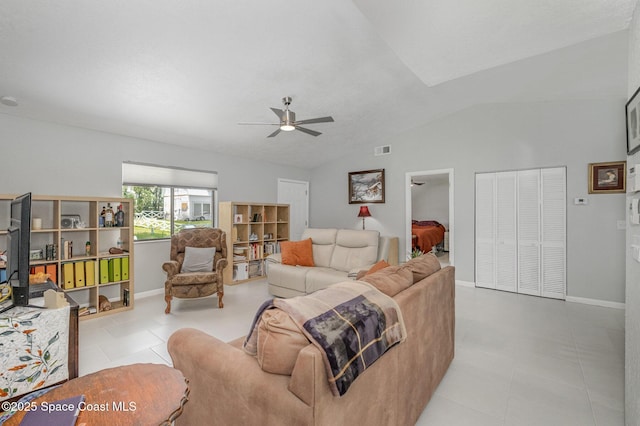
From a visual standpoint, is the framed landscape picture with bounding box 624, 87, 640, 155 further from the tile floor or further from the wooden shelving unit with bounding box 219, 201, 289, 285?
the wooden shelving unit with bounding box 219, 201, 289, 285

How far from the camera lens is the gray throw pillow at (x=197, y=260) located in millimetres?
4078

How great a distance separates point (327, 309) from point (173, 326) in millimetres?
2826

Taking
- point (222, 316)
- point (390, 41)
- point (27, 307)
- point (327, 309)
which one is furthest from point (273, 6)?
point (222, 316)

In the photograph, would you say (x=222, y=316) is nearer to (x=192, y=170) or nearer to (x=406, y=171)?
(x=192, y=170)

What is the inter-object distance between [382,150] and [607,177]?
3.45 meters

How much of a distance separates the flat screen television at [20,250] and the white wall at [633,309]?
10.4 ft

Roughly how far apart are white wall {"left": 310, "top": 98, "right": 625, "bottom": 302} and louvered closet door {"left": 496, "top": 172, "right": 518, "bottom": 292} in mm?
270

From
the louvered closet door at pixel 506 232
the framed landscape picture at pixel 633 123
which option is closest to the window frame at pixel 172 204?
the louvered closet door at pixel 506 232

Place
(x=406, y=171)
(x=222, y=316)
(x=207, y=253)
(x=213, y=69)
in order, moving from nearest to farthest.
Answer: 1. (x=213, y=69)
2. (x=222, y=316)
3. (x=207, y=253)
4. (x=406, y=171)

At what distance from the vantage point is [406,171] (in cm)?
578

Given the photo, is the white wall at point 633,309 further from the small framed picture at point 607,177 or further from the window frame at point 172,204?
the window frame at point 172,204

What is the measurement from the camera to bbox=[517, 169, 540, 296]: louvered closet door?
4410 mm

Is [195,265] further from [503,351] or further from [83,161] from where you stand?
[503,351]

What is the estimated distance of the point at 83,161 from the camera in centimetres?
384
